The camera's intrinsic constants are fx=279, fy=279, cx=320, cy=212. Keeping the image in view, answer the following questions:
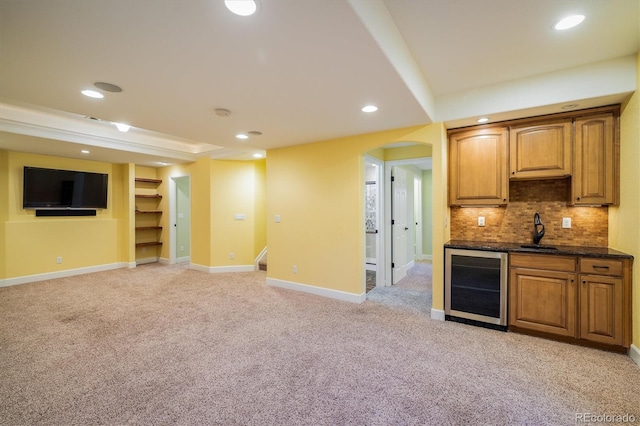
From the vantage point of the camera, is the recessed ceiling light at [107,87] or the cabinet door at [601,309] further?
the cabinet door at [601,309]

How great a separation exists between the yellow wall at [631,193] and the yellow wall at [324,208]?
5.15 feet

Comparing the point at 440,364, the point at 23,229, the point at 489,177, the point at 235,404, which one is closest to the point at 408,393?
A: the point at 440,364

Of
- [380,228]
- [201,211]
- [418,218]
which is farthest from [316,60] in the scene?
[418,218]

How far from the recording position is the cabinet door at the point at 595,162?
2.74 meters

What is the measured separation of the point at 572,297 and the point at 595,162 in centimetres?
137

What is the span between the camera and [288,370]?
2311mm

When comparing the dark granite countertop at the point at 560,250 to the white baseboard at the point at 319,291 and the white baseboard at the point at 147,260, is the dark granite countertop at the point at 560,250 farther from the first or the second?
the white baseboard at the point at 147,260

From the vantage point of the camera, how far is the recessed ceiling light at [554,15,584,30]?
1.96 metres

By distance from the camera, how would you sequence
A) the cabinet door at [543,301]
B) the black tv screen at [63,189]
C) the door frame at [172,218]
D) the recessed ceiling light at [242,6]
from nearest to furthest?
1. the recessed ceiling light at [242,6]
2. the cabinet door at [543,301]
3. the black tv screen at [63,189]
4. the door frame at [172,218]

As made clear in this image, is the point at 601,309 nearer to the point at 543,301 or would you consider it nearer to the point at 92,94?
the point at 543,301

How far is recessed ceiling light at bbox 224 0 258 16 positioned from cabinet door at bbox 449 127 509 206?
289cm

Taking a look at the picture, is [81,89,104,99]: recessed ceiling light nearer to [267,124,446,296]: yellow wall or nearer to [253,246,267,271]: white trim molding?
[267,124,446,296]: yellow wall

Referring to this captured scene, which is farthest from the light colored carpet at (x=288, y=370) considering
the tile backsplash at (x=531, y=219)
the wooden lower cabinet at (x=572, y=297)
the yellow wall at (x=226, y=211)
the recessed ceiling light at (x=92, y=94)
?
the recessed ceiling light at (x=92, y=94)
